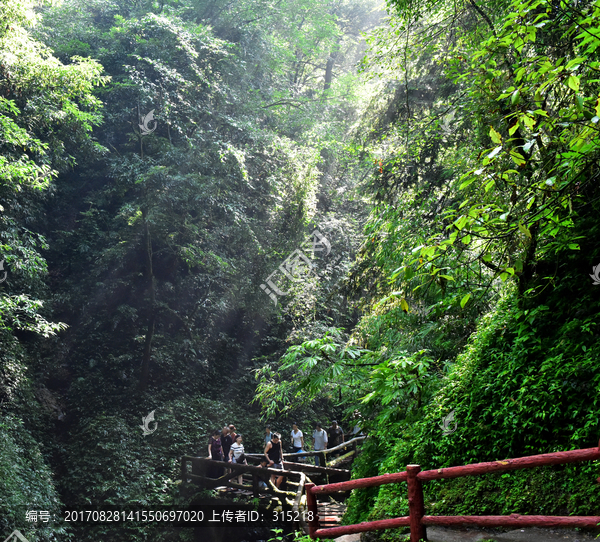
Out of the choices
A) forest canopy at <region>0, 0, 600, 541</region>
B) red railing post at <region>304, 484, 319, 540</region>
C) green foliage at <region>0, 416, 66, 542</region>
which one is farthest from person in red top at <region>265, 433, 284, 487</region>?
red railing post at <region>304, 484, 319, 540</region>

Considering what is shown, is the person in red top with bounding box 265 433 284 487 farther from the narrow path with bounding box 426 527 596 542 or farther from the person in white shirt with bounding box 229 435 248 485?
the narrow path with bounding box 426 527 596 542

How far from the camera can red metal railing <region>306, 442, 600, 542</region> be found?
2.85m

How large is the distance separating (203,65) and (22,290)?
30.5ft

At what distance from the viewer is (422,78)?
9.46m

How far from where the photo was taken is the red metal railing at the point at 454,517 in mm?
2852

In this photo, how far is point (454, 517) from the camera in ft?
11.6

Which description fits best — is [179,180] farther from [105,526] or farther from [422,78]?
[105,526]

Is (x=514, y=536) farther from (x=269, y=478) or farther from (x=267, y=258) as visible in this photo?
(x=267, y=258)

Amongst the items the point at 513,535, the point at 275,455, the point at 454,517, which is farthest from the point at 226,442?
the point at 513,535

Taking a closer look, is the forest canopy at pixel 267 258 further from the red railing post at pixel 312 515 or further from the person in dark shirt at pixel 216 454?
the person in dark shirt at pixel 216 454

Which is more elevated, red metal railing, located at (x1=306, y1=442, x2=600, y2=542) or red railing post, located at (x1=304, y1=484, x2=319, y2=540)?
red metal railing, located at (x1=306, y1=442, x2=600, y2=542)

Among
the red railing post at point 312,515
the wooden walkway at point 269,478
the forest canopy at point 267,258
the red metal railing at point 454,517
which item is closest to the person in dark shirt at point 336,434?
the wooden walkway at point 269,478

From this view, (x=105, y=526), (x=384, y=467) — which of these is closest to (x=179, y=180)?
(x=105, y=526)

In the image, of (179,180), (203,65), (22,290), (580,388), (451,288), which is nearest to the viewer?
(580,388)
